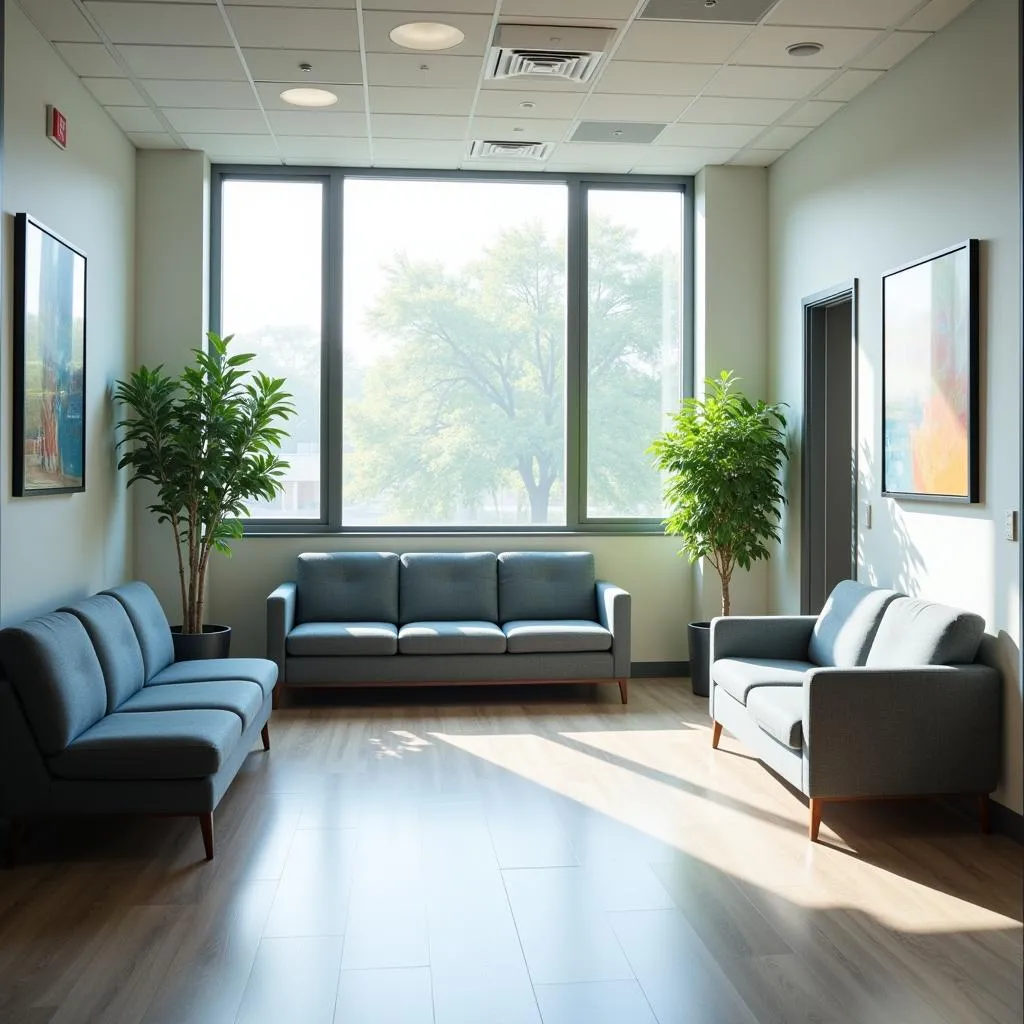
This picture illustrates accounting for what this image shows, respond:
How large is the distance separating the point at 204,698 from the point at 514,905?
5.30 feet

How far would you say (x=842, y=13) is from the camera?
4.25 metres

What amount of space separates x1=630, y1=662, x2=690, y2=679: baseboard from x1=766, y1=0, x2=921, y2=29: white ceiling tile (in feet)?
12.7

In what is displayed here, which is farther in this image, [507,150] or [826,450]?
[507,150]

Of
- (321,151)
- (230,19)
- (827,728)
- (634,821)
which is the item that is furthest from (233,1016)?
(321,151)

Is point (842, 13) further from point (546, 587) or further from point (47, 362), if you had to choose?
point (47, 362)

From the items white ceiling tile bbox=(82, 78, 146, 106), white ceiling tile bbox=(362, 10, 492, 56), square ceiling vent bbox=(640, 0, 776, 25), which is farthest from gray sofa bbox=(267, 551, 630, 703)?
square ceiling vent bbox=(640, 0, 776, 25)

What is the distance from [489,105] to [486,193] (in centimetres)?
142

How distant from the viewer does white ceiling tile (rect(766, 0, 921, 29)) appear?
416 cm

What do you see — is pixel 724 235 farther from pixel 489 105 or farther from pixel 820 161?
pixel 489 105

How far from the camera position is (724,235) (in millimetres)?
6637

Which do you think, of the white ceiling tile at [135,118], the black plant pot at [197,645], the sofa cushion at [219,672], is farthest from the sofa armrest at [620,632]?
the white ceiling tile at [135,118]

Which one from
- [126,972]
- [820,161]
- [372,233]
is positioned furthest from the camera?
[372,233]

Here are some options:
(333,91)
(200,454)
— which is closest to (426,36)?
(333,91)

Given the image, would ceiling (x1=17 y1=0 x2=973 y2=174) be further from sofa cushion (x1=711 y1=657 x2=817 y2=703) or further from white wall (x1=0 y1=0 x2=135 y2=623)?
sofa cushion (x1=711 y1=657 x2=817 y2=703)
